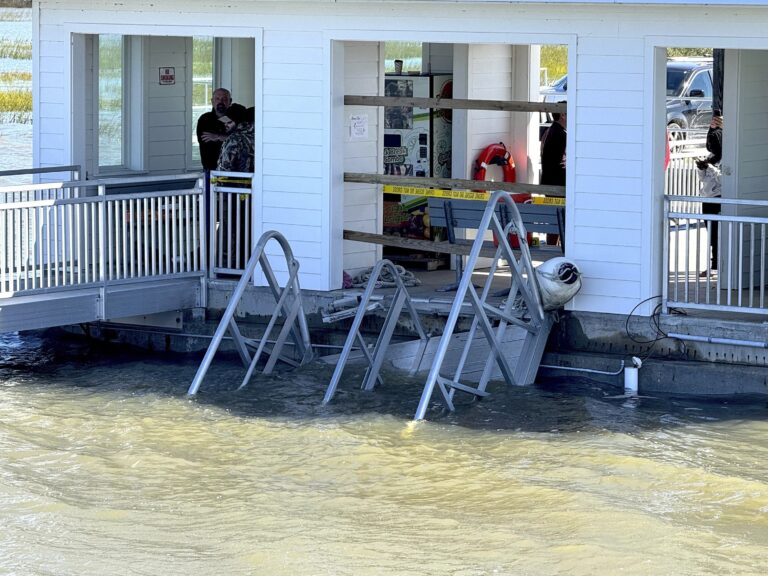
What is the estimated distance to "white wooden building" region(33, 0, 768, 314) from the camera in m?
11.9

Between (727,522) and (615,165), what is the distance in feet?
13.1

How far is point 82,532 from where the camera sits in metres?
8.68

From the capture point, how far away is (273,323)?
12.1 meters

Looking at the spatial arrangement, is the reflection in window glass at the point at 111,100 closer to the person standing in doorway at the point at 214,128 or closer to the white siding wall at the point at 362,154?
the person standing in doorway at the point at 214,128

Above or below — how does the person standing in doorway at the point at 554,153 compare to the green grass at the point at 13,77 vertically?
below

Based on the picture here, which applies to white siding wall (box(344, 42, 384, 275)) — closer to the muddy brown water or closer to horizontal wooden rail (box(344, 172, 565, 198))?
horizontal wooden rail (box(344, 172, 565, 198))

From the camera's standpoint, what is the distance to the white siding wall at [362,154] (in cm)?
1362

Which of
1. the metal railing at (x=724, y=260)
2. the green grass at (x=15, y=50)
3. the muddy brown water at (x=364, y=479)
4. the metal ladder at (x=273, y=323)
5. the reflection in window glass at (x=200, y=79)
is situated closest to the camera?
the muddy brown water at (x=364, y=479)

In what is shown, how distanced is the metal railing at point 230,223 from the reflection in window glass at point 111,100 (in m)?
2.08

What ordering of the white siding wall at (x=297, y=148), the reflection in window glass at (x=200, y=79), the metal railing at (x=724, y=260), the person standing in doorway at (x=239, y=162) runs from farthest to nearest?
the reflection in window glass at (x=200, y=79) < the person standing in doorway at (x=239, y=162) < the white siding wall at (x=297, y=148) < the metal railing at (x=724, y=260)

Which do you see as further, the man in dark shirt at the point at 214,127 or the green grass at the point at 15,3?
the man in dark shirt at the point at 214,127

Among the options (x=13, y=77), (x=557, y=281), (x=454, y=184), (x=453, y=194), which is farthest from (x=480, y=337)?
(x=13, y=77)

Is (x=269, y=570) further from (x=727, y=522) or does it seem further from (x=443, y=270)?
(x=443, y=270)

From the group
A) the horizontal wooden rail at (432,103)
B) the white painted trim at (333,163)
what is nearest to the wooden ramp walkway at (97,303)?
the white painted trim at (333,163)
